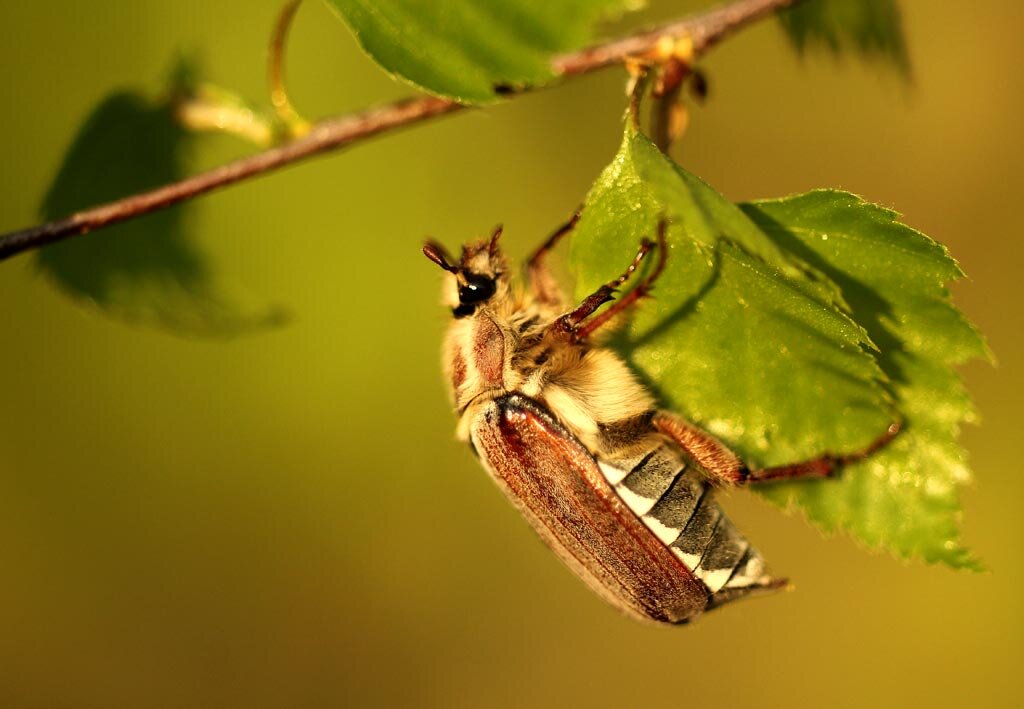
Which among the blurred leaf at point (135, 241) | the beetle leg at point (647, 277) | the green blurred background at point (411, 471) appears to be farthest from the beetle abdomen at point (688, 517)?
the green blurred background at point (411, 471)

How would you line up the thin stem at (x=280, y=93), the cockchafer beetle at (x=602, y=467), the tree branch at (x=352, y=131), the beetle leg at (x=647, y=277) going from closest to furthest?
1. the beetle leg at (x=647, y=277)
2. the tree branch at (x=352, y=131)
3. the cockchafer beetle at (x=602, y=467)
4. the thin stem at (x=280, y=93)

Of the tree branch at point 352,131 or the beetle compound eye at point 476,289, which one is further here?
the beetle compound eye at point 476,289

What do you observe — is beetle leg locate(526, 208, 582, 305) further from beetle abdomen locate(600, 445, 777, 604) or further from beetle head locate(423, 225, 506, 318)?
beetle abdomen locate(600, 445, 777, 604)

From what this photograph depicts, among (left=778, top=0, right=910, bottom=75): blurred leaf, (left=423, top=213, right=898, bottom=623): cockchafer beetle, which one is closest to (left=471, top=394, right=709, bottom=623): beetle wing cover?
(left=423, top=213, right=898, bottom=623): cockchafer beetle

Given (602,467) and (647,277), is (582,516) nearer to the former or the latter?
(602,467)

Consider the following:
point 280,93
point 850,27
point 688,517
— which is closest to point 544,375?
point 688,517

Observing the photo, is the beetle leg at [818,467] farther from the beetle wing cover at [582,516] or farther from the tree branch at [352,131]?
the tree branch at [352,131]
